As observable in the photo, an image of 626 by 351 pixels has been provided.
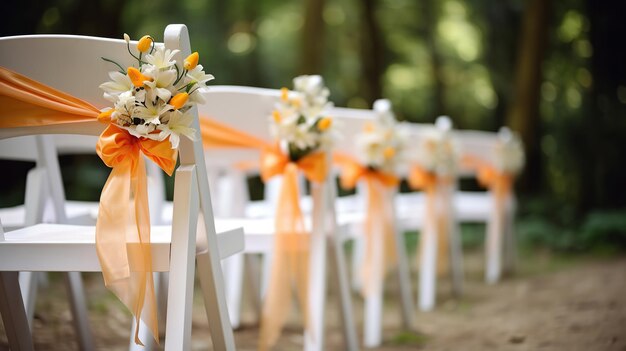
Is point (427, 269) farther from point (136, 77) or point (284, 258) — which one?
point (136, 77)

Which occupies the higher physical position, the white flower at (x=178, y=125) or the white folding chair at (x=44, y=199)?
the white flower at (x=178, y=125)

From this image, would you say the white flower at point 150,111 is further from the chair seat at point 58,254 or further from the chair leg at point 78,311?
the chair leg at point 78,311

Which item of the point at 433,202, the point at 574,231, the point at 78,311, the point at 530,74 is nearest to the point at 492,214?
the point at 433,202

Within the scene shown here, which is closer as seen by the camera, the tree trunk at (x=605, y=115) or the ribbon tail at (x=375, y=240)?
the ribbon tail at (x=375, y=240)

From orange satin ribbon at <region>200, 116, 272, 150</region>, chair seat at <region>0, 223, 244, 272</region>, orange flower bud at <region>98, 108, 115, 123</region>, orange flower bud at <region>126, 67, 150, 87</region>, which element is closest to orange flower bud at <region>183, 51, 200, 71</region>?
orange flower bud at <region>126, 67, 150, 87</region>

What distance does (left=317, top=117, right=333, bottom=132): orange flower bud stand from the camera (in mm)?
2717

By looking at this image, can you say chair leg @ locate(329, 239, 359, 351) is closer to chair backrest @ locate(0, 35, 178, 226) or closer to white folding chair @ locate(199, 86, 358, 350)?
white folding chair @ locate(199, 86, 358, 350)

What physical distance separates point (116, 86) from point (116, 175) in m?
0.24

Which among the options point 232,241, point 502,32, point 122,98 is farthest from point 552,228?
point 122,98

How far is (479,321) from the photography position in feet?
13.2

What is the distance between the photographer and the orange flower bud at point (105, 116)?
1700 millimetres

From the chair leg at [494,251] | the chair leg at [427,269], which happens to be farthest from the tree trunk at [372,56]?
the chair leg at [427,269]

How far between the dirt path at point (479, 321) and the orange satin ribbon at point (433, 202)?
45cm

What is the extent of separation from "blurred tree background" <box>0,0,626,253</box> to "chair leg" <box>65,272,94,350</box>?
16.2 ft
